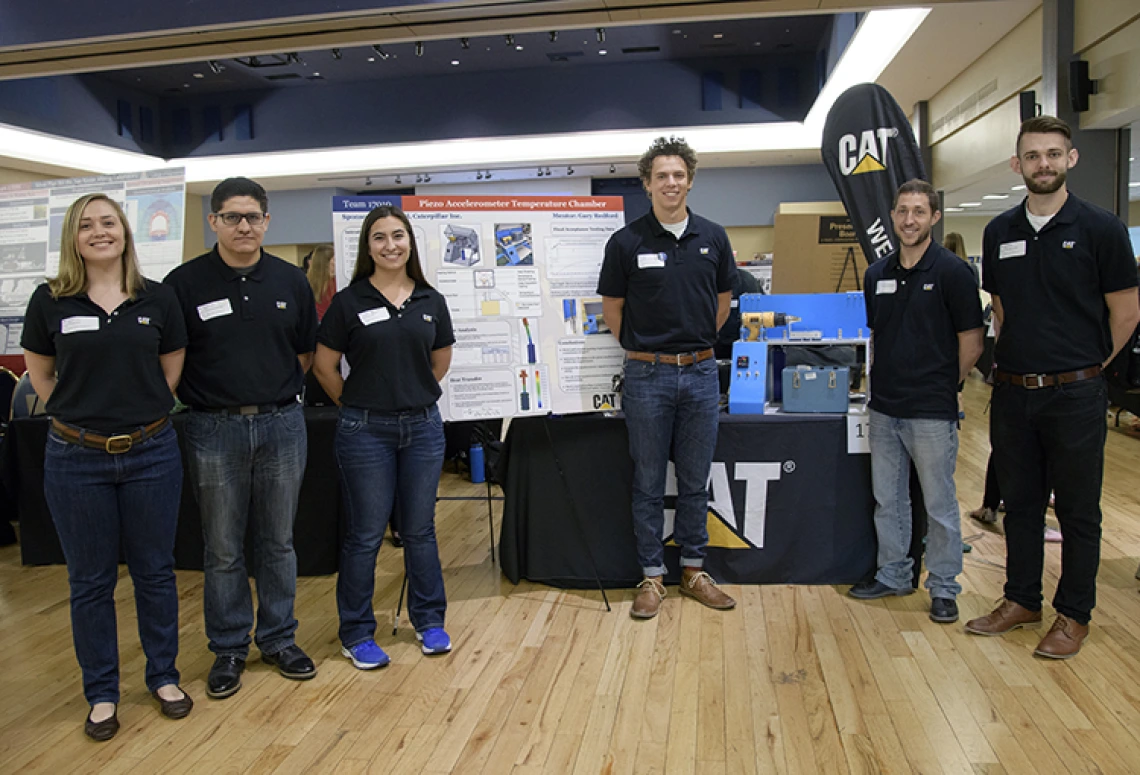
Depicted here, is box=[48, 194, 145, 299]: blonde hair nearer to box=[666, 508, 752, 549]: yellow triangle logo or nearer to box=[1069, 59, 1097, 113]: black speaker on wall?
box=[666, 508, 752, 549]: yellow triangle logo

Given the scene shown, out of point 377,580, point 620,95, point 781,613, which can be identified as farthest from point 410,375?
point 620,95

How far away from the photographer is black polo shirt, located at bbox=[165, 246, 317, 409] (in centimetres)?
246

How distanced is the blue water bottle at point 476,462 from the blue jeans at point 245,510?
9.47 ft

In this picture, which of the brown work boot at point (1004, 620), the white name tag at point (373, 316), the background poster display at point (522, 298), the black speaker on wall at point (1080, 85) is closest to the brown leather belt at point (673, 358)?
the background poster display at point (522, 298)

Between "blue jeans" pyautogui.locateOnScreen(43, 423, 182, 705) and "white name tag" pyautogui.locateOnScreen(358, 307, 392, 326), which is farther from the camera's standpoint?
"white name tag" pyautogui.locateOnScreen(358, 307, 392, 326)

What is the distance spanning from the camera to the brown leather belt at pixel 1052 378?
261cm

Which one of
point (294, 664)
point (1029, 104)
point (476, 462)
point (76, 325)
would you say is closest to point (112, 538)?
point (76, 325)

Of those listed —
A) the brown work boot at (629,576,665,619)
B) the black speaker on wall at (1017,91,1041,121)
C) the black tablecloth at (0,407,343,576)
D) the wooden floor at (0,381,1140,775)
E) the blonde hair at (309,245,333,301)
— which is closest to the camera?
the wooden floor at (0,381,1140,775)

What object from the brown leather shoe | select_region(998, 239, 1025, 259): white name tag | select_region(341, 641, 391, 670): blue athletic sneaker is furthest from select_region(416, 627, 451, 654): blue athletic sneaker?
select_region(998, 239, 1025, 259): white name tag

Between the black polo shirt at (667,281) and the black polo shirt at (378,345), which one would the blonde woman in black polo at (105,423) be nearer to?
the black polo shirt at (378,345)

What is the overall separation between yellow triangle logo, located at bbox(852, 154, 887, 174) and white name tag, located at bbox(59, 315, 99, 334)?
335 cm

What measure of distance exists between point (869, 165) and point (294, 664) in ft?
11.0

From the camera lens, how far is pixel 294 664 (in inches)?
107

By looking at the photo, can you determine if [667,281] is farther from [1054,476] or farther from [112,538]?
[112,538]
